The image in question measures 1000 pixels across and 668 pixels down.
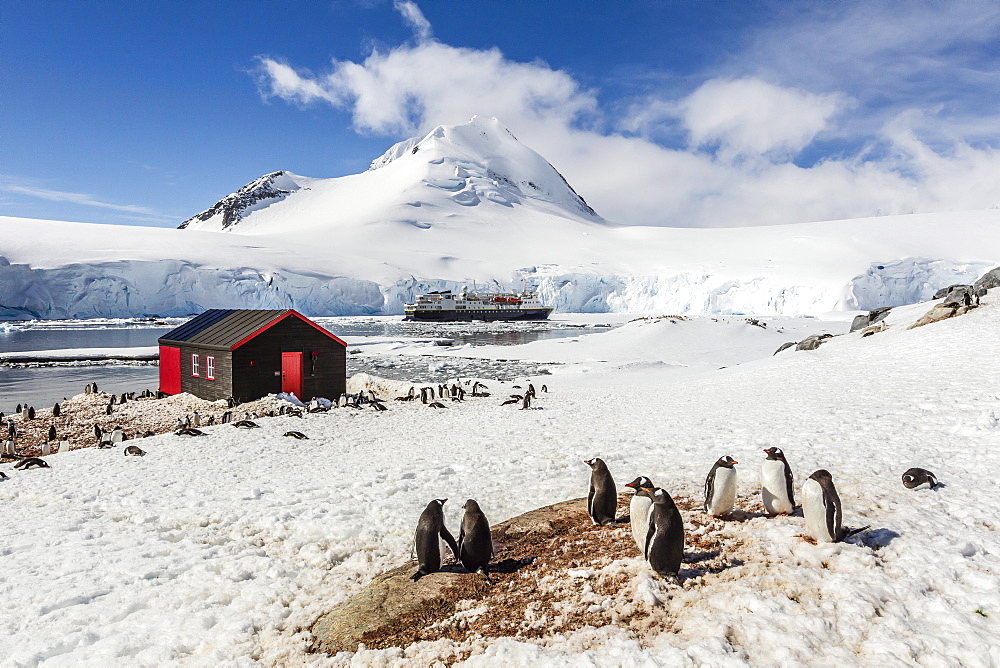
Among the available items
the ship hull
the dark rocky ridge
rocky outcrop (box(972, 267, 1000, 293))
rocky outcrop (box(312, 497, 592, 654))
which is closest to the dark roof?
rocky outcrop (box(312, 497, 592, 654))

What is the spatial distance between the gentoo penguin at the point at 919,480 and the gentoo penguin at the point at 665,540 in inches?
126

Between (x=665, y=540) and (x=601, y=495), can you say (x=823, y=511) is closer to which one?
(x=665, y=540)

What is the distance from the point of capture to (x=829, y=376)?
12719 millimetres

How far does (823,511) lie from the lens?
410 centimetres

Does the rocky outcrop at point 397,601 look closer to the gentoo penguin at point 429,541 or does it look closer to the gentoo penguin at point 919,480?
the gentoo penguin at point 429,541

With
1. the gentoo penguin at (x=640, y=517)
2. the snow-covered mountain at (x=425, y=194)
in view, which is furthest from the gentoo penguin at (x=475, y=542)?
the snow-covered mountain at (x=425, y=194)

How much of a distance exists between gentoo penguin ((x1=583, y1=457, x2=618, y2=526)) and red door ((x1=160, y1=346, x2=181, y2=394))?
17.2m

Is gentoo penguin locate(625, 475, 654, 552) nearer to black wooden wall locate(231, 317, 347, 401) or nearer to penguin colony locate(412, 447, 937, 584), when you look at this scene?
penguin colony locate(412, 447, 937, 584)

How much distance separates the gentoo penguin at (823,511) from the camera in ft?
13.4

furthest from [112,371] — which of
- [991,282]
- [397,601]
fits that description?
[991,282]

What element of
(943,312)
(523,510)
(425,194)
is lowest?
(523,510)

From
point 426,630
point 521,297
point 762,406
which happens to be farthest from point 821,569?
point 521,297

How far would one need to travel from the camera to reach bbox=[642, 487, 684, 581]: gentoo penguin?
151 inches

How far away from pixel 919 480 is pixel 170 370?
20.0m
